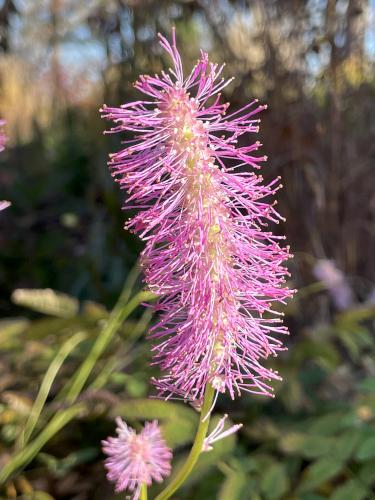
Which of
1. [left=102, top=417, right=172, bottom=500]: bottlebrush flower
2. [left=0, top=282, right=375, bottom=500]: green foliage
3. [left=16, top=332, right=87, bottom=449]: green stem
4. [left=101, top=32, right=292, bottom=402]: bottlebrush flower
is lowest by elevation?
[left=0, top=282, right=375, bottom=500]: green foliage

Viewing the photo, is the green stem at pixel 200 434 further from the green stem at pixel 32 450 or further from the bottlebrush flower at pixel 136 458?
the green stem at pixel 32 450

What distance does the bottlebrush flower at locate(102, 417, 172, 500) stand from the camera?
0.91m

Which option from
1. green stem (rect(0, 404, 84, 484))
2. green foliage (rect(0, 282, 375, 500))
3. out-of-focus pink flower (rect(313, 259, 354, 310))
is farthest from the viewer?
out-of-focus pink flower (rect(313, 259, 354, 310))

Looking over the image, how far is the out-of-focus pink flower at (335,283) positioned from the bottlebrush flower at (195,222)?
1.59 meters

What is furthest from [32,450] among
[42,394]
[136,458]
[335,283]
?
[335,283]

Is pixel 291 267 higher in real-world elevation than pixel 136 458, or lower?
lower

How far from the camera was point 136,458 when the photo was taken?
922 millimetres

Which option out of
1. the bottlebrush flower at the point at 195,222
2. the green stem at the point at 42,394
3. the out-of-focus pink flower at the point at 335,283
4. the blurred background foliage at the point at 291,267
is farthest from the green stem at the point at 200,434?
the out-of-focus pink flower at the point at 335,283

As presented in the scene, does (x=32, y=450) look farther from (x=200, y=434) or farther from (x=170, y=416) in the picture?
(x=200, y=434)

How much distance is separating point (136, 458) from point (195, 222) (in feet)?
1.09

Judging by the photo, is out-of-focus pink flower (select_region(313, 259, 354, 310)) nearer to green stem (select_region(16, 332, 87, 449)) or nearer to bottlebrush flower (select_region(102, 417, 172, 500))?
green stem (select_region(16, 332, 87, 449))

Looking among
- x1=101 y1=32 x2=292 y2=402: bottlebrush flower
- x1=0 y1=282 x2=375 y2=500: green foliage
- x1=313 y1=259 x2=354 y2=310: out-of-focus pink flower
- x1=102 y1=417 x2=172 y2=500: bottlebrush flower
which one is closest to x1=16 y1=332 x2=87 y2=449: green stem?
x1=0 y1=282 x2=375 y2=500: green foliage

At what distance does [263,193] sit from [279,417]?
4.40ft

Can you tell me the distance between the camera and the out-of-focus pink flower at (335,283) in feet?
8.52
